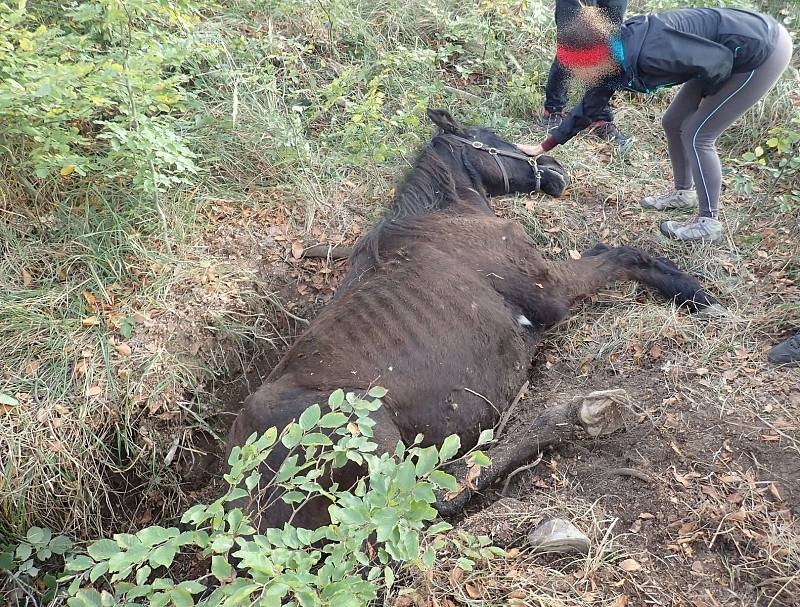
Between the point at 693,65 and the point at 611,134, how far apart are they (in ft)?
5.93

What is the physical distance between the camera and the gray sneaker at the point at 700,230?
12.7 ft

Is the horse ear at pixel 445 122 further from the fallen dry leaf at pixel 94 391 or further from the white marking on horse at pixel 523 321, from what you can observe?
the fallen dry leaf at pixel 94 391

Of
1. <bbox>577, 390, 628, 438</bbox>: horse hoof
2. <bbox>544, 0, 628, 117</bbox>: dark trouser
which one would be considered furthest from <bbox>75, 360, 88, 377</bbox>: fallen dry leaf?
<bbox>544, 0, 628, 117</bbox>: dark trouser

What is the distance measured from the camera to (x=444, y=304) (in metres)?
3.23

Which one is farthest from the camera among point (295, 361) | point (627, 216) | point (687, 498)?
point (627, 216)

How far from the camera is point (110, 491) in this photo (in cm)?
315

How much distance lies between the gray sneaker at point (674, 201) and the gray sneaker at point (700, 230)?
9.7 inches

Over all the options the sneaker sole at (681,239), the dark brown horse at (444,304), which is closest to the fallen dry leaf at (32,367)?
the dark brown horse at (444,304)

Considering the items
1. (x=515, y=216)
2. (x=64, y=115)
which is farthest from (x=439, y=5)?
(x=64, y=115)

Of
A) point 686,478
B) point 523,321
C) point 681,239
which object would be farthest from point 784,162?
point 686,478

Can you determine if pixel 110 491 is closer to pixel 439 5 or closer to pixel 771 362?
pixel 771 362

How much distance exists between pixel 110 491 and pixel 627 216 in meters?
3.96

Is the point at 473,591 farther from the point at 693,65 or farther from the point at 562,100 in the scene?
the point at 562,100

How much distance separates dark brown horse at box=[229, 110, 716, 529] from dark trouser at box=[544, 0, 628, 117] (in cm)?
94
